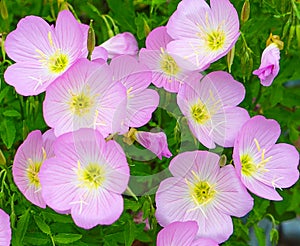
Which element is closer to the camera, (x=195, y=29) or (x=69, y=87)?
(x=69, y=87)

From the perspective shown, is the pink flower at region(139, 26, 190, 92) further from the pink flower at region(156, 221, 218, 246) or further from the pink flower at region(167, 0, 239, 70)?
the pink flower at region(156, 221, 218, 246)

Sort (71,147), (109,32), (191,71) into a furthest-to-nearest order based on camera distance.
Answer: (109,32), (191,71), (71,147)

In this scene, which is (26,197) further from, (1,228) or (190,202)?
(190,202)

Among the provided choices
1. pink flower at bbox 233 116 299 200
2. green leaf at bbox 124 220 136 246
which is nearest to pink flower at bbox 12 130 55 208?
green leaf at bbox 124 220 136 246

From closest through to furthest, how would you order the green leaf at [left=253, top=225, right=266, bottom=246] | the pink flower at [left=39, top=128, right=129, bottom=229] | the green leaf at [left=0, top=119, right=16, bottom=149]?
the pink flower at [left=39, top=128, right=129, bottom=229] < the green leaf at [left=0, top=119, right=16, bottom=149] < the green leaf at [left=253, top=225, right=266, bottom=246]

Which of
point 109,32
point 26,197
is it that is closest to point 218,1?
point 109,32

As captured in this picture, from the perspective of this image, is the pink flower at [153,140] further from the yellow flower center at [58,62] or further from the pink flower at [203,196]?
the yellow flower center at [58,62]

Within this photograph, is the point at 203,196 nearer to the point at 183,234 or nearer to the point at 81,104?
the point at 183,234
